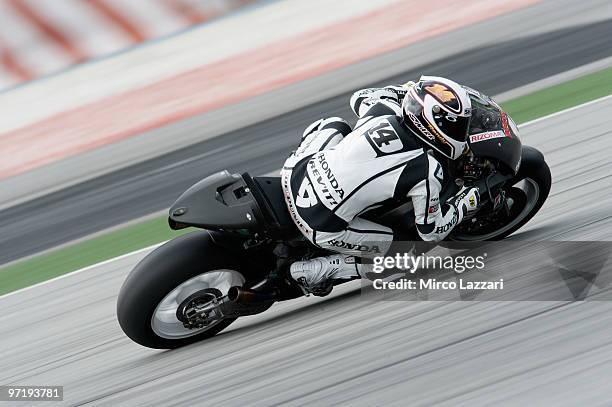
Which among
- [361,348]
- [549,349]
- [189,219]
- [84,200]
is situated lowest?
[549,349]

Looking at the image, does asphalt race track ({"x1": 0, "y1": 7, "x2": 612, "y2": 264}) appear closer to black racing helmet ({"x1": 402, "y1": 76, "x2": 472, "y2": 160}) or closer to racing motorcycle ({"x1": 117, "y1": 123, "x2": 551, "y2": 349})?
racing motorcycle ({"x1": 117, "y1": 123, "x2": 551, "y2": 349})

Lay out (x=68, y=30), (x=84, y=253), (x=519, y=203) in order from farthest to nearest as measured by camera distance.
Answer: (x=68, y=30) → (x=84, y=253) → (x=519, y=203)

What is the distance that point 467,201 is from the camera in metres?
5.35

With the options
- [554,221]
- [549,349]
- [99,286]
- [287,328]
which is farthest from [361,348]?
[99,286]

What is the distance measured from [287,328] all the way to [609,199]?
259 cm

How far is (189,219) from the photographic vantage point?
534cm

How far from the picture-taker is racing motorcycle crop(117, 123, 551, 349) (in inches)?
212

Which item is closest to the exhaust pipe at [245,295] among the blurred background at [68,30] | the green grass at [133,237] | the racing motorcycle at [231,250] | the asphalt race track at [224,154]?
the racing motorcycle at [231,250]

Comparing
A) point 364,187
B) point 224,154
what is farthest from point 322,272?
point 224,154

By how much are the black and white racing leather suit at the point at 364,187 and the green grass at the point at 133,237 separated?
2.78 metres

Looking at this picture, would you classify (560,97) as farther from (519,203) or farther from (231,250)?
(231,250)

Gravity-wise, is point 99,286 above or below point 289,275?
above

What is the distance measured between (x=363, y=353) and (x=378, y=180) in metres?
1.05

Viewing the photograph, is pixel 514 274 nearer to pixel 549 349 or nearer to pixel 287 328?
pixel 549 349
